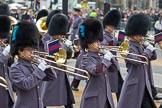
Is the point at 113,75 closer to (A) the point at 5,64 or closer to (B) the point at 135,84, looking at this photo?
(B) the point at 135,84

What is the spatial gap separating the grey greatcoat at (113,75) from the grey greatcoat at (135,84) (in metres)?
1.24

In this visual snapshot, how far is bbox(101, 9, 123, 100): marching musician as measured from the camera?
27.2ft

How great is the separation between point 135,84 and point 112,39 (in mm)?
1811

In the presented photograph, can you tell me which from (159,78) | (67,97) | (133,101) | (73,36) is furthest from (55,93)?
(73,36)

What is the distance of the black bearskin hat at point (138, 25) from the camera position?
725 centimetres

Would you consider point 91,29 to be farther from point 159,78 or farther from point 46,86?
point 159,78

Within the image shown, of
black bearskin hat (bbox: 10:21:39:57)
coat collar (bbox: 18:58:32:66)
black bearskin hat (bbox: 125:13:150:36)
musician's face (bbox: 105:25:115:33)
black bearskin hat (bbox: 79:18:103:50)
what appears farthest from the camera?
musician's face (bbox: 105:25:115:33)

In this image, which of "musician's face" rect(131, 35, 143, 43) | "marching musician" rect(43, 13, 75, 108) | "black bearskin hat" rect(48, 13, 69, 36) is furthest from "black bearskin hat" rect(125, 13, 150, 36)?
"black bearskin hat" rect(48, 13, 69, 36)

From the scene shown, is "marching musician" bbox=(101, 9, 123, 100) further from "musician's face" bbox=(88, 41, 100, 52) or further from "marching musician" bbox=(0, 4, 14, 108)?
"musician's face" bbox=(88, 41, 100, 52)

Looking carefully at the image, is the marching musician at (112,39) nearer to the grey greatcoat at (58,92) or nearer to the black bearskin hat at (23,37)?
the grey greatcoat at (58,92)

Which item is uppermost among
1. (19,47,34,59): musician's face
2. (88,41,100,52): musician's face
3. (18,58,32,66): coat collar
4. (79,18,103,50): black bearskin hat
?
(79,18,103,50): black bearskin hat

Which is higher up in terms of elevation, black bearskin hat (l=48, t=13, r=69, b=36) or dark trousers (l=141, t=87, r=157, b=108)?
black bearskin hat (l=48, t=13, r=69, b=36)

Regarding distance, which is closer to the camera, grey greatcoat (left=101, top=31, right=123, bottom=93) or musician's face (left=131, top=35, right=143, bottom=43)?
musician's face (left=131, top=35, right=143, bottom=43)

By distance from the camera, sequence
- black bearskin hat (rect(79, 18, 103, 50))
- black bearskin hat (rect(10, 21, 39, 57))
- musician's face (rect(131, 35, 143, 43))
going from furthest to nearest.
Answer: musician's face (rect(131, 35, 143, 43)) < black bearskin hat (rect(79, 18, 103, 50)) < black bearskin hat (rect(10, 21, 39, 57))
